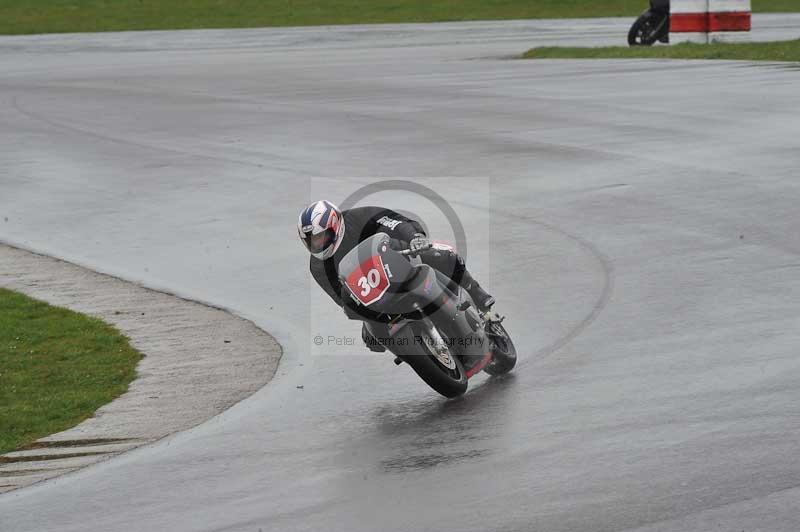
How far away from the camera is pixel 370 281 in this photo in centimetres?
943

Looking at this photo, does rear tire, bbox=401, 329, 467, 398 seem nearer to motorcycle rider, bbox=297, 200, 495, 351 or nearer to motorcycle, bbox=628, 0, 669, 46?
motorcycle rider, bbox=297, 200, 495, 351

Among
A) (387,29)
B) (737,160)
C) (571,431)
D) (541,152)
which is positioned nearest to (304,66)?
(387,29)

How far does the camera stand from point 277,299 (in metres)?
13.3

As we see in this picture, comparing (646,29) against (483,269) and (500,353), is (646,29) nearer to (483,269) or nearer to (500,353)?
(483,269)

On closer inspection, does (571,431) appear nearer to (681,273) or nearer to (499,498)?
(499,498)

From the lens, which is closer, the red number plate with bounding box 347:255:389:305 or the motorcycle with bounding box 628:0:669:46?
the red number plate with bounding box 347:255:389:305

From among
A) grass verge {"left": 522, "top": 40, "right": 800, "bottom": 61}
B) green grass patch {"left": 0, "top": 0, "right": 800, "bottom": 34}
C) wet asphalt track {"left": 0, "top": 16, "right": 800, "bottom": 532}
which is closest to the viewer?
wet asphalt track {"left": 0, "top": 16, "right": 800, "bottom": 532}

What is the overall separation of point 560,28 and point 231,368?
34.8m

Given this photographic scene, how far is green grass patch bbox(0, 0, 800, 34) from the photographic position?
50406 mm

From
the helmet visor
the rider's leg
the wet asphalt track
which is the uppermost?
the helmet visor

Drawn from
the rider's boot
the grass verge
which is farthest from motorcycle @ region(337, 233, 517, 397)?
the grass verge

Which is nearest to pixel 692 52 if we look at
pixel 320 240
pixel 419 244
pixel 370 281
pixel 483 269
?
pixel 483 269

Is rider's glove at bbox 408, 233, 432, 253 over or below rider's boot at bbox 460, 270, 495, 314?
over

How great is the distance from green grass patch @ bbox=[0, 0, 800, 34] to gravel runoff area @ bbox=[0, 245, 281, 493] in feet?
119
